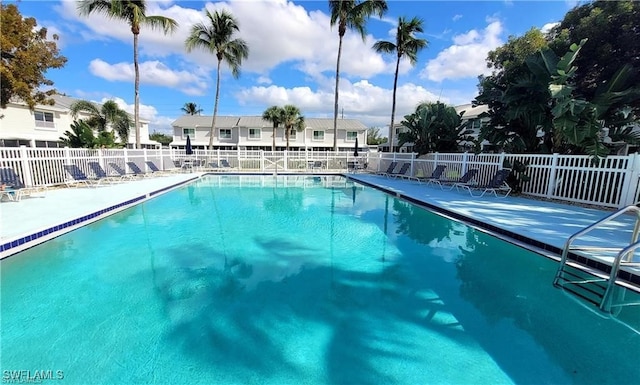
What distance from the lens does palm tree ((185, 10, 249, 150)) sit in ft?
64.1

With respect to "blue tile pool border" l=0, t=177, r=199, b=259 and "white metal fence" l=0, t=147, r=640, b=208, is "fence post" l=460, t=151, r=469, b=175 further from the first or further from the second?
"blue tile pool border" l=0, t=177, r=199, b=259

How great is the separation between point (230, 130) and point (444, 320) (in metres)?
36.4

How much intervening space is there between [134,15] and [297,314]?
1894 cm

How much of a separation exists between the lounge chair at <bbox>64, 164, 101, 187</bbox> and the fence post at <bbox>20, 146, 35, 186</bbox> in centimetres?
97

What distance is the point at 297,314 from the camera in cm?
322

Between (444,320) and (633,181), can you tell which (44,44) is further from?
(633,181)

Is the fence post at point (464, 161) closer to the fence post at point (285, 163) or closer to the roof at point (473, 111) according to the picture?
the fence post at point (285, 163)

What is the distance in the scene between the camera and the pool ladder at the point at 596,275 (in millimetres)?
3342

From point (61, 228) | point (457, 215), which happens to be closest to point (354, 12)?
point (457, 215)

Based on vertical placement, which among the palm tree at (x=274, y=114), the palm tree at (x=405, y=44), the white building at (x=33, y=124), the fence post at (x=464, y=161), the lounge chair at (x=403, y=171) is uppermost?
the palm tree at (x=405, y=44)

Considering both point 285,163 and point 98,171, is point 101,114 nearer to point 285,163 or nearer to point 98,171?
point 285,163

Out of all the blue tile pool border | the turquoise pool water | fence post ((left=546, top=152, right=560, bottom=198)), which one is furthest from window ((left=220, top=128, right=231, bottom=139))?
fence post ((left=546, top=152, right=560, bottom=198))

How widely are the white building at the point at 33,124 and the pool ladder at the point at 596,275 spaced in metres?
27.2

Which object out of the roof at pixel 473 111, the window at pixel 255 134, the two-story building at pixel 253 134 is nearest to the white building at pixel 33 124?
the two-story building at pixel 253 134
